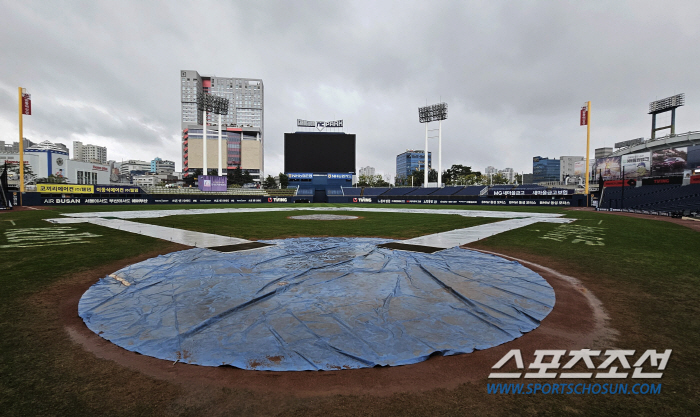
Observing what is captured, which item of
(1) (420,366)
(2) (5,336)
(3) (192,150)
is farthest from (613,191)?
(3) (192,150)

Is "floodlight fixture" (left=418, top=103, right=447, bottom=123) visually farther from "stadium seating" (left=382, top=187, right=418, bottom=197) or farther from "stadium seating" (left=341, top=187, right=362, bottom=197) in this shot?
"stadium seating" (left=341, top=187, right=362, bottom=197)

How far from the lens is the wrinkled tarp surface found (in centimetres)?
365

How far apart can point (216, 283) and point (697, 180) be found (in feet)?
162

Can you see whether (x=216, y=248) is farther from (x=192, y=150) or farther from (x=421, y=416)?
(x=192, y=150)

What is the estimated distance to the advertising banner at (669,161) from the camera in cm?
4853

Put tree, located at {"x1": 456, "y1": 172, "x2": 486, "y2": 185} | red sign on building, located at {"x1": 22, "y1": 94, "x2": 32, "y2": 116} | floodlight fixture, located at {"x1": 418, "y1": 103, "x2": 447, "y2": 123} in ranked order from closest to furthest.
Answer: red sign on building, located at {"x1": 22, "y1": 94, "x2": 32, "y2": 116}, floodlight fixture, located at {"x1": 418, "y1": 103, "x2": 447, "y2": 123}, tree, located at {"x1": 456, "y1": 172, "x2": 486, "y2": 185}

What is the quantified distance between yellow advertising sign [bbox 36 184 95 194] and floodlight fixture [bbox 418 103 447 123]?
61.2 metres

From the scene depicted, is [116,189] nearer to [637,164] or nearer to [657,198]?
[657,198]

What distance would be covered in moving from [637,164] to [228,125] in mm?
134283

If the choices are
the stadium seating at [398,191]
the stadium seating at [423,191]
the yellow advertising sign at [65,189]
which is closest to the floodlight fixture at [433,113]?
the stadium seating at [398,191]

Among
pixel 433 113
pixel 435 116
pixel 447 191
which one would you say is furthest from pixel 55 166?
pixel 447 191

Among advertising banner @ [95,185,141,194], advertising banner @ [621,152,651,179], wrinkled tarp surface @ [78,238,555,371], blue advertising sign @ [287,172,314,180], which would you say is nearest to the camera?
wrinkled tarp surface @ [78,238,555,371]

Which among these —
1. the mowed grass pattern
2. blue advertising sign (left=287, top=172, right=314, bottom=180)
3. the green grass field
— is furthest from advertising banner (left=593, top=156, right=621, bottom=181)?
the green grass field

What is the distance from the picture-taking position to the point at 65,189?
39.5m
